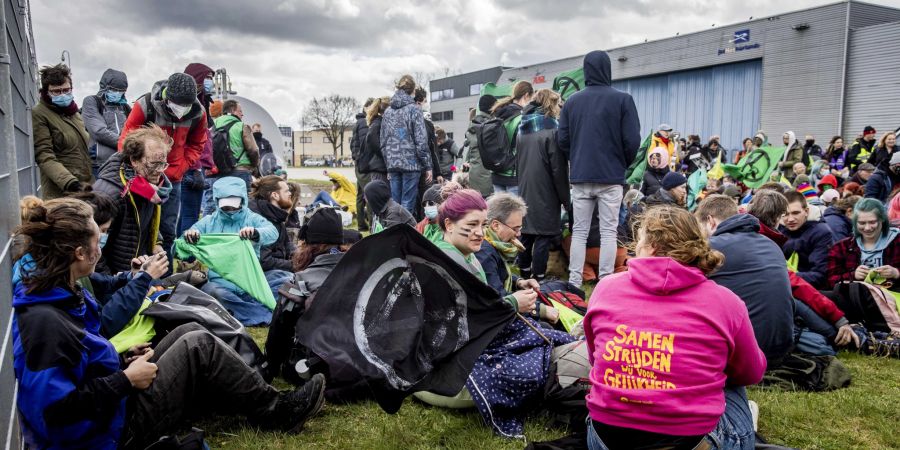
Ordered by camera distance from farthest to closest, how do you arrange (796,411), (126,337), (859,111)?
(859,111), (796,411), (126,337)

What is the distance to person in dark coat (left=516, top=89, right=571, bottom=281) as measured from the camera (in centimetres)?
656

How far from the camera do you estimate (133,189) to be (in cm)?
421

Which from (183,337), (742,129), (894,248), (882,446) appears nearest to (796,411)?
(882,446)

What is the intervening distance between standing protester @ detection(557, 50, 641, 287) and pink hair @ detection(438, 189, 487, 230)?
8.26 feet

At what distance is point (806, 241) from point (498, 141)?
335 cm

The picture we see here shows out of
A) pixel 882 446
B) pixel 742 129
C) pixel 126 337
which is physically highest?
pixel 742 129

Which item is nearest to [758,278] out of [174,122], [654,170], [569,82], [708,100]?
[174,122]

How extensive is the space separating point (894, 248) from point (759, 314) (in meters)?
2.39

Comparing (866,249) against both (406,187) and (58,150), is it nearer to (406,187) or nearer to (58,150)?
(406,187)

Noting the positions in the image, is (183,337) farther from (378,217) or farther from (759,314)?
(378,217)

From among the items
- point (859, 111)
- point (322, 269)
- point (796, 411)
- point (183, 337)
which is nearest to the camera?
point (183, 337)

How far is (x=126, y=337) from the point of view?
10.5 ft

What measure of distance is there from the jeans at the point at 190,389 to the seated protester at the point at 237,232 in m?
1.83

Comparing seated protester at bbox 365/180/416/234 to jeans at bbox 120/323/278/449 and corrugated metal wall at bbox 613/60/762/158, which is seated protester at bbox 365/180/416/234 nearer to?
jeans at bbox 120/323/278/449
